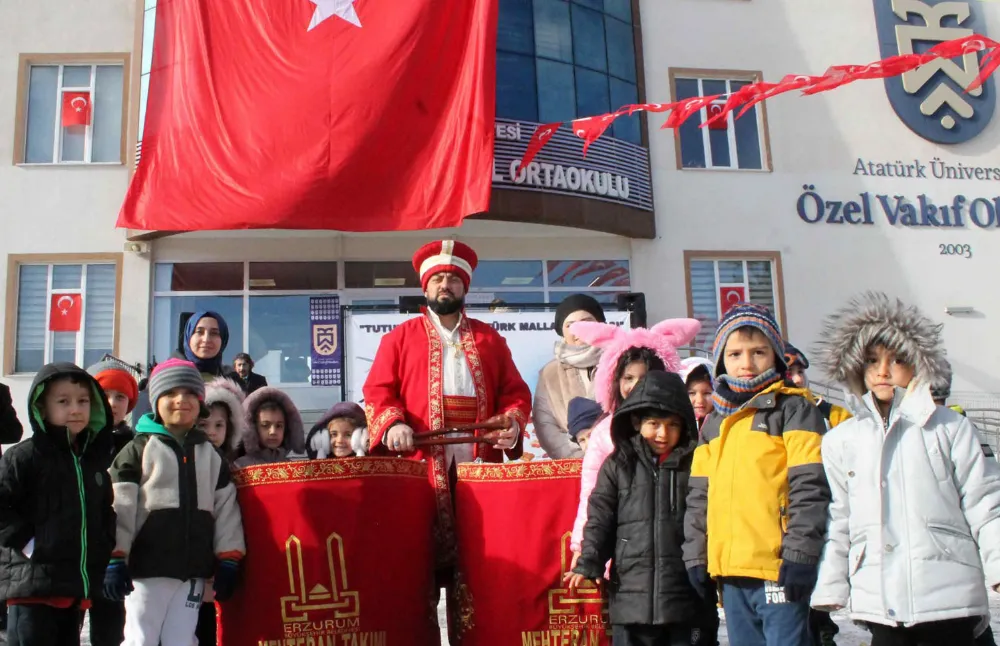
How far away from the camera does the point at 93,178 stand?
12.9 meters

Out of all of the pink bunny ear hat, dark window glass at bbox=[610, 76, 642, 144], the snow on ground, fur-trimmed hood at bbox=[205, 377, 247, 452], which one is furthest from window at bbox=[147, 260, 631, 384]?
the pink bunny ear hat

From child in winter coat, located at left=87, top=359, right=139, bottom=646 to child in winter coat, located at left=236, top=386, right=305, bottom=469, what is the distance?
0.59 meters

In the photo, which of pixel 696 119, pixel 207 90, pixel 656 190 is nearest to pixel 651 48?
pixel 696 119

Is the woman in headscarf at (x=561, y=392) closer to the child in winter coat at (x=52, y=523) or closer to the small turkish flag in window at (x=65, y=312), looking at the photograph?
the child in winter coat at (x=52, y=523)

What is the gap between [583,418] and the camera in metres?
4.26

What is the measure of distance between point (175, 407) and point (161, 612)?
80cm

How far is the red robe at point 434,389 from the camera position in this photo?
4148 mm

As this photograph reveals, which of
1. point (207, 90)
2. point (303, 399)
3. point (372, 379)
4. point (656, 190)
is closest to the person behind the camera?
point (372, 379)

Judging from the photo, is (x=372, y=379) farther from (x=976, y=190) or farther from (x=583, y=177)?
(x=976, y=190)

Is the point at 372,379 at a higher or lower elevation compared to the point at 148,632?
higher

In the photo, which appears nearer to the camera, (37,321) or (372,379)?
(372,379)

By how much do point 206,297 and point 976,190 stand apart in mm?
11678

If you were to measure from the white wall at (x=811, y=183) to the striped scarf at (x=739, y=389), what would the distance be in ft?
33.9

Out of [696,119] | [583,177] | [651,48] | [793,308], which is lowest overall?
[793,308]
